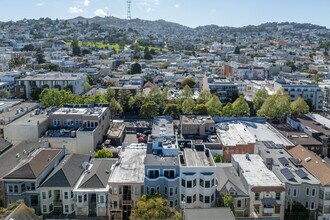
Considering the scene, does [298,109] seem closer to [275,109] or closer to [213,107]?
[275,109]

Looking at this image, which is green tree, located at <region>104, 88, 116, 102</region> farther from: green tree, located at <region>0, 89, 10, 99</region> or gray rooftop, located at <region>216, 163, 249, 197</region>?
gray rooftop, located at <region>216, 163, 249, 197</region>

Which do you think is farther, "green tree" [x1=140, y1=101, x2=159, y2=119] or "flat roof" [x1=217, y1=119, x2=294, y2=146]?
"green tree" [x1=140, y1=101, x2=159, y2=119]

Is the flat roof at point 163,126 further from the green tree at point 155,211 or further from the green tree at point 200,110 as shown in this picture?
the green tree at point 155,211

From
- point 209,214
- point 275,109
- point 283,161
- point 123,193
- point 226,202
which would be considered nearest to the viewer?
point 209,214

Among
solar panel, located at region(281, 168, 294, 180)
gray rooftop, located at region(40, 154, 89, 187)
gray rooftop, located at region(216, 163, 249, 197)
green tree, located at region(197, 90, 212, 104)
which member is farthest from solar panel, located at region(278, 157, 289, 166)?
green tree, located at region(197, 90, 212, 104)

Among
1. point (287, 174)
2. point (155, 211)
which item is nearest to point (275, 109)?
point (287, 174)

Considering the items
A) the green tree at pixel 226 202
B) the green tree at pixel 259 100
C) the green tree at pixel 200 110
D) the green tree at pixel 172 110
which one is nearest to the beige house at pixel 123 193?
the green tree at pixel 226 202

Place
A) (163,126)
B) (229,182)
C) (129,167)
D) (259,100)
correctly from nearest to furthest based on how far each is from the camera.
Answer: (229,182)
(129,167)
(163,126)
(259,100)
